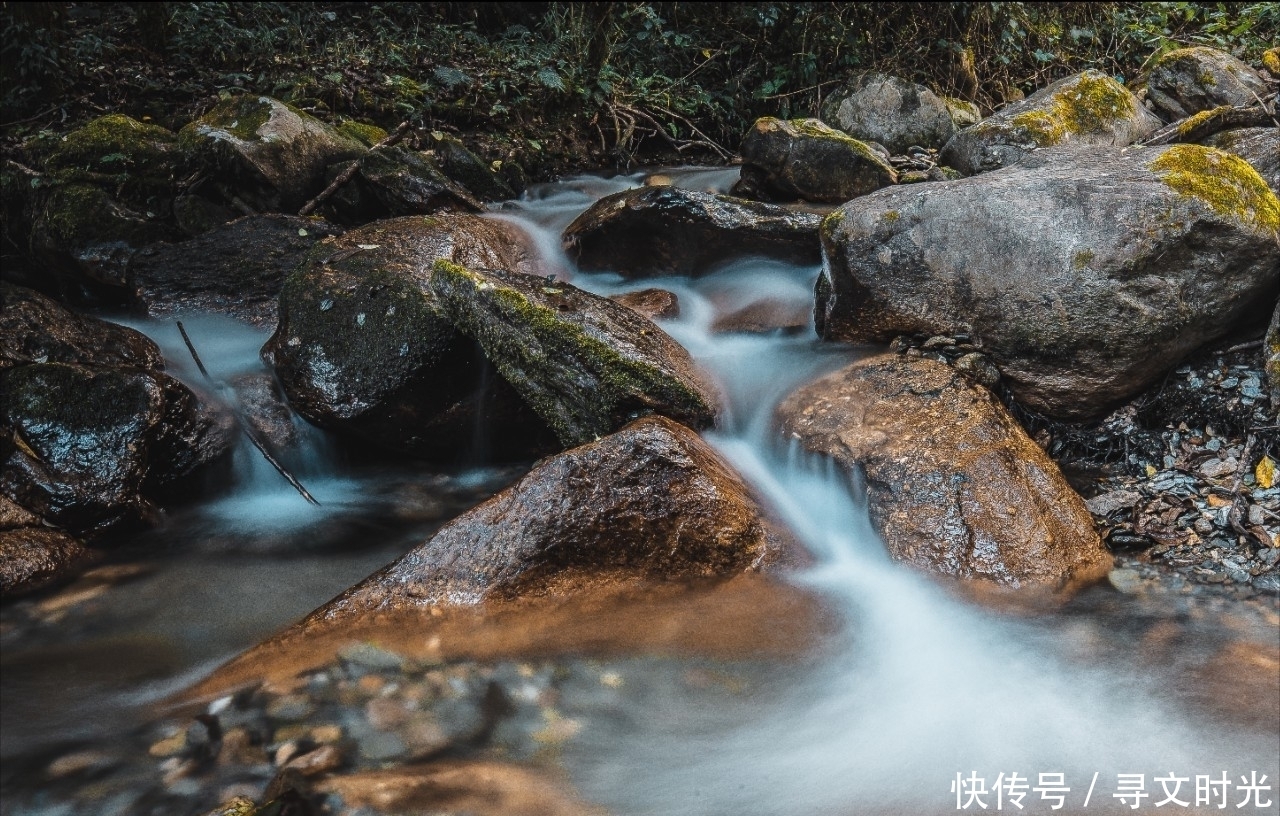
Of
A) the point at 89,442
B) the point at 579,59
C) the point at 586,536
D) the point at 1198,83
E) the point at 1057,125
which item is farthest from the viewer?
the point at 579,59

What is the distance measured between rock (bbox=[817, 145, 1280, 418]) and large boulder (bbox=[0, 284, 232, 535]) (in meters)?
4.06

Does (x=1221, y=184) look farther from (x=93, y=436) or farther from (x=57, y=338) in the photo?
(x=57, y=338)

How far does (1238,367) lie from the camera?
4.48m

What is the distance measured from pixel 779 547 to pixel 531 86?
766 centimetres

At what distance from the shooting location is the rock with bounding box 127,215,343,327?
6504 mm

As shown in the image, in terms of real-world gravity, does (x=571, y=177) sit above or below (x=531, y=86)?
below

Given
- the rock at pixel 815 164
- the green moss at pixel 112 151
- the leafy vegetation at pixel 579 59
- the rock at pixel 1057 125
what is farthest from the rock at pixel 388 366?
the rock at pixel 1057 125

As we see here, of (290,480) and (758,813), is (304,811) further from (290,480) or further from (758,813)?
(290,480)

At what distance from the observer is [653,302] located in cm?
611

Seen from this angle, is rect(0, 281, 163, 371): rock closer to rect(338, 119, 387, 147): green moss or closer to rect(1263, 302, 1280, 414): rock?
rect(338, 119, 387, 147): green moss

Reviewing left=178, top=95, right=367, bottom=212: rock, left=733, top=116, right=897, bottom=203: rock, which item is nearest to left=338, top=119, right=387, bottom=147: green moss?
left=178, top=95, right=367, bottom=212: rock

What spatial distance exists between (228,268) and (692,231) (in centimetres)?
369

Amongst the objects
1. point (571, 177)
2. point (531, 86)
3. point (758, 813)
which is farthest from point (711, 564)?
point (531, 86)

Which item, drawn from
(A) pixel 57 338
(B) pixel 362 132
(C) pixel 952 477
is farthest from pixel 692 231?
(A) pixel 57 338
